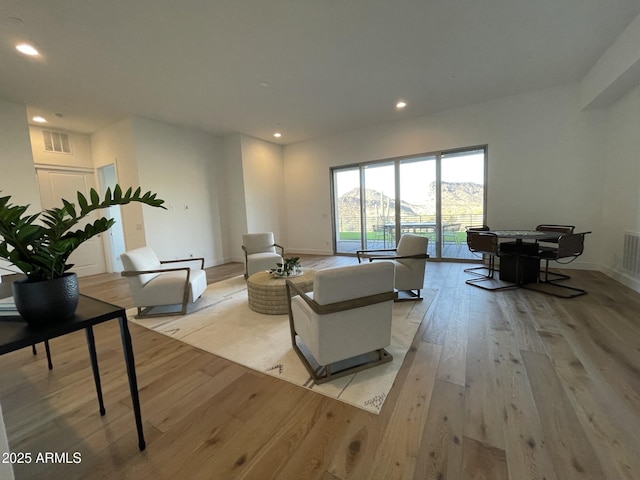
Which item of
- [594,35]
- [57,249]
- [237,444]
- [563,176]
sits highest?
[594,35]

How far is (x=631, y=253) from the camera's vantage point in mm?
3691

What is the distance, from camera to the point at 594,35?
3.15 meters

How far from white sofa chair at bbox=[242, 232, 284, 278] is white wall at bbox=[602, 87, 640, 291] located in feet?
17.3

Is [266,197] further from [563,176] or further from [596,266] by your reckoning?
[596,266]

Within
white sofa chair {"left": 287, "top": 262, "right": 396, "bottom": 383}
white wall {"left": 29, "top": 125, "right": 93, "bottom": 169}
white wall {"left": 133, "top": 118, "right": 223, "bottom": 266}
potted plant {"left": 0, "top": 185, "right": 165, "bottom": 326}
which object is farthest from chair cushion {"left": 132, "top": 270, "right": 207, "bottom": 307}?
white wall {"left": 29, "top": 125, "right": 93, "bottom": 169}

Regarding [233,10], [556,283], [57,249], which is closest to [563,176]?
[556,283]

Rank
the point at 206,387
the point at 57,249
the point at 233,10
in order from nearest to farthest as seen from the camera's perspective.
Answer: the point at 57,249, the point at 206,387, the point at 233,10

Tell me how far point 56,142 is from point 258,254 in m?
4.93

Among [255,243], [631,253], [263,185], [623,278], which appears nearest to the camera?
[631,253]

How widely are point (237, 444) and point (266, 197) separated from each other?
6.26 meters

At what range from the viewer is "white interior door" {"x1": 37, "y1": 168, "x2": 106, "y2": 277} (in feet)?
17.3

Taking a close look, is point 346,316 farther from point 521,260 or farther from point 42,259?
point 521,260

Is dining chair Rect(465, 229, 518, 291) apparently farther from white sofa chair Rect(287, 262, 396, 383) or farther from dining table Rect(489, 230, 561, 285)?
white sofa chair Rect(287, 262, 396, 383)

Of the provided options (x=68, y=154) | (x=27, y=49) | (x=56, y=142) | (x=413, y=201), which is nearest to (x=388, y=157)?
(x=413, y=201)
